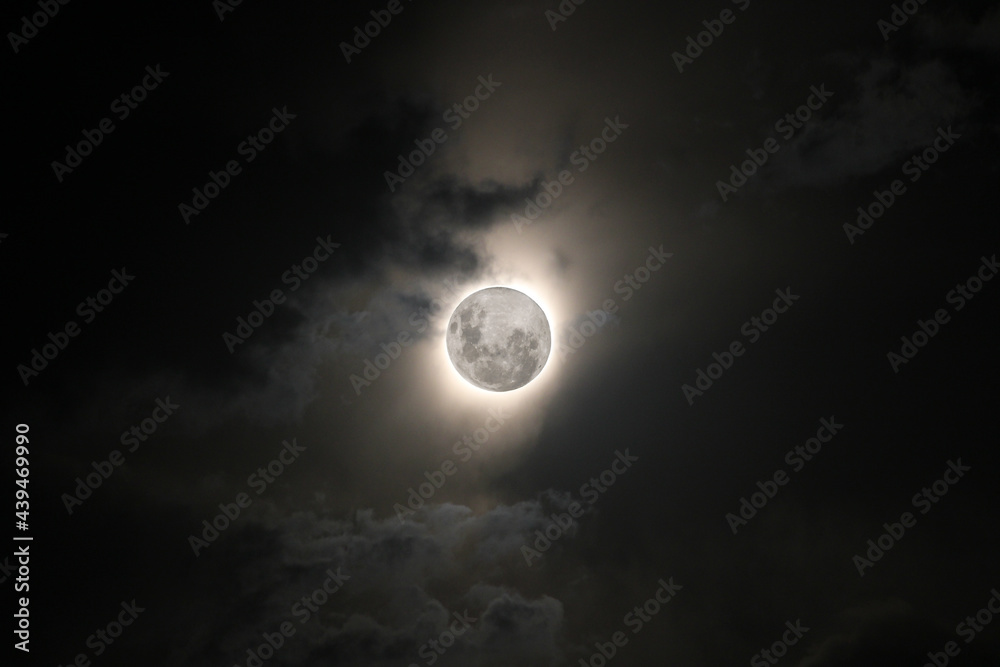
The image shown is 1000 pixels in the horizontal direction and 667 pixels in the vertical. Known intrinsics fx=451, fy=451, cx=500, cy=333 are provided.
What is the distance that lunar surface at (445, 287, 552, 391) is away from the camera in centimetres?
1243

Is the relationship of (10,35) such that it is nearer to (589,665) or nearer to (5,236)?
(5,236)

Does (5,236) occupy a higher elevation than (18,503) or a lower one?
higher

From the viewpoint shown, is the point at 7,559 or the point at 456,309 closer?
the point at 456,309

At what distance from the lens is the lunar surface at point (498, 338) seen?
12430 mm

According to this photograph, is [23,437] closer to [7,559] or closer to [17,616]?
[7,559]

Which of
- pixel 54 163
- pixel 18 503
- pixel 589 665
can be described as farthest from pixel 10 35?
pixel 589 665

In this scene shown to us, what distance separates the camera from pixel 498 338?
40.6 feet

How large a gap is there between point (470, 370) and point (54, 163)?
1329 centimetres

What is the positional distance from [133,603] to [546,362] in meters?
16.8

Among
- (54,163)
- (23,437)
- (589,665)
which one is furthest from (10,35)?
(589,665)

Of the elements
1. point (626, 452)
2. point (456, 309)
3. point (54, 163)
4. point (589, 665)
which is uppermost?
point (54, 163)

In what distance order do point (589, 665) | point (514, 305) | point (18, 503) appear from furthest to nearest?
point (589, 665) < point (18, 503) < point (514, 305)

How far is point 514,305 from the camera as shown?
12555 mm

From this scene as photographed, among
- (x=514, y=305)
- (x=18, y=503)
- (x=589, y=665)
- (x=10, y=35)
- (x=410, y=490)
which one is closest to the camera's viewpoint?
(x=10, y=35)
